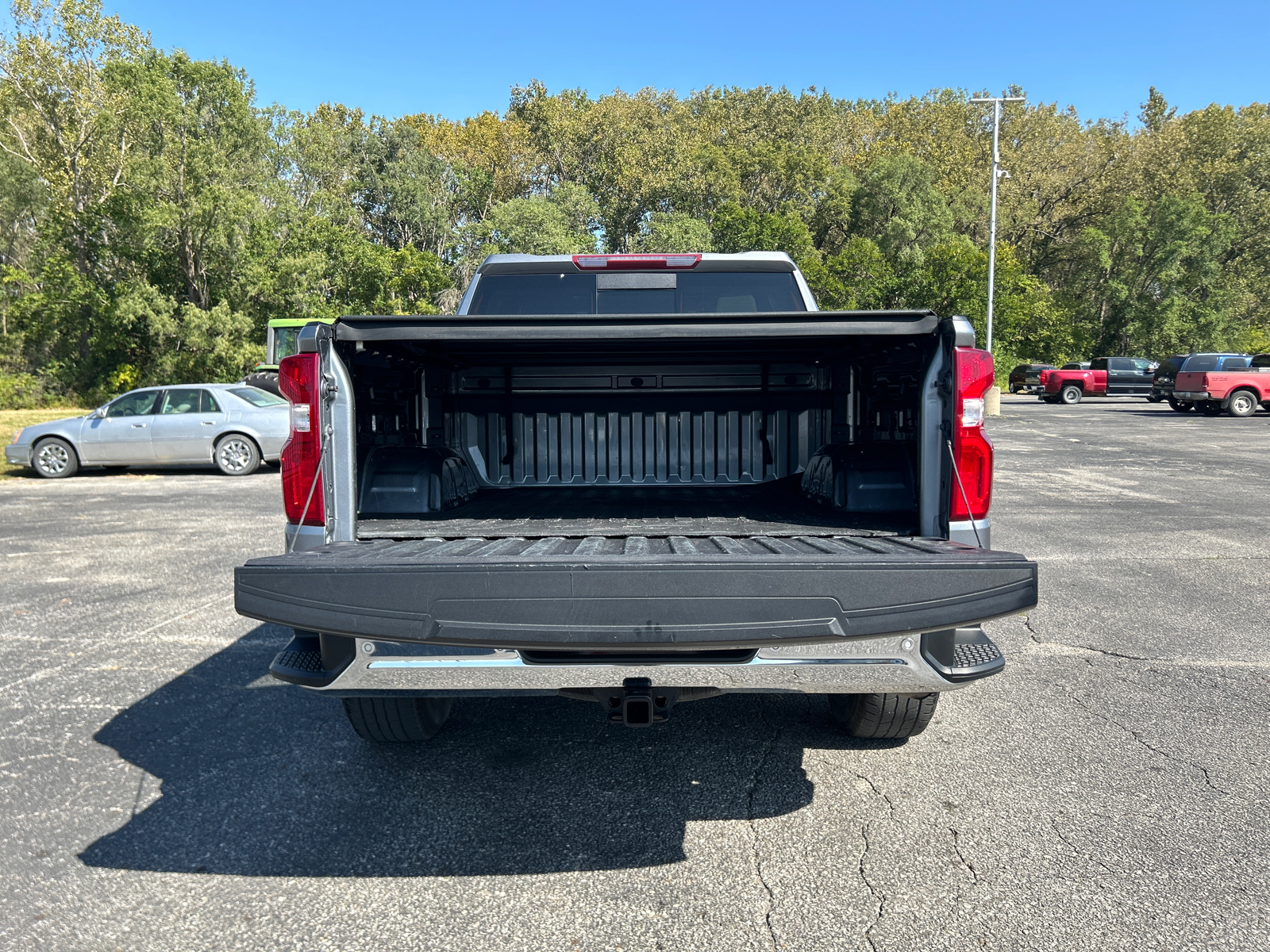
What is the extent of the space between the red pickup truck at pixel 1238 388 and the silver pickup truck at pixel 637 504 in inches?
1075

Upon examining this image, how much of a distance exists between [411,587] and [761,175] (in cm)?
6088

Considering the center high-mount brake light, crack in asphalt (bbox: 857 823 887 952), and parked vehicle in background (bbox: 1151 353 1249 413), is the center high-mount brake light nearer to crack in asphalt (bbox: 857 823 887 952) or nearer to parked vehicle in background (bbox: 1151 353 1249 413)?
crack in asphalt (bbox: 857 823 887 952)

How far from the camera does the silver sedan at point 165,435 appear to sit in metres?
14.0

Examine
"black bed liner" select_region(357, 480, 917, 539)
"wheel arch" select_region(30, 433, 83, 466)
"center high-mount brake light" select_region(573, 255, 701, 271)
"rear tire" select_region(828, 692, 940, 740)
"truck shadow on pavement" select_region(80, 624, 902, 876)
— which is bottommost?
"truck shadow on pavement" select_region(80, 624, 902, 876)

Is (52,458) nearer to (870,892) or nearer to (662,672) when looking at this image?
(662,672)

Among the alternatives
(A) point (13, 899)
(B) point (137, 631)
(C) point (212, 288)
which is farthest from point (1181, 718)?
(C) point (212, 288)

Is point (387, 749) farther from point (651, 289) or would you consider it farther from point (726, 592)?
point (651, 289)

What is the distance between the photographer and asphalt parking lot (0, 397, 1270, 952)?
248cm

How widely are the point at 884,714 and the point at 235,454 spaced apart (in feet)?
42.5

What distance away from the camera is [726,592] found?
2328 mm

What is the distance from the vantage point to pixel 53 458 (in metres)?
14.1

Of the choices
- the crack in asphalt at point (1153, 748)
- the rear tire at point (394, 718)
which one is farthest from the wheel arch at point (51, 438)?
the crack in asphalt at point (1153, 748)

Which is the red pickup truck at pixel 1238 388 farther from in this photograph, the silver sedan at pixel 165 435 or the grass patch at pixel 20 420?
the grass patch at pixel 20 420

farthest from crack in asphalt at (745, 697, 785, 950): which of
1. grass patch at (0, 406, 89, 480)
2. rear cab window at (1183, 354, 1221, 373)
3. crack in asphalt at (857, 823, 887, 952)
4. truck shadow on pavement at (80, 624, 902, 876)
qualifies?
rear cab window at (1183, 354, 1221, 373)
